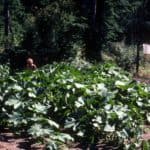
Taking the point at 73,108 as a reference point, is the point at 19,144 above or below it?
below

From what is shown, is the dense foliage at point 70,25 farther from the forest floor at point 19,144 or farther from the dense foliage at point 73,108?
the forest floor at point 19,144

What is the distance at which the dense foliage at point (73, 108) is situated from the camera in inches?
310

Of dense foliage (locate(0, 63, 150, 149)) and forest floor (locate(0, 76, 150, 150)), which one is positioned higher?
dense foliage (locate(0, 63, 150, 149))

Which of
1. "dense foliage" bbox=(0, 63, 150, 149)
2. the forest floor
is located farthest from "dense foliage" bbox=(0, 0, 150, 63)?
the forest floor

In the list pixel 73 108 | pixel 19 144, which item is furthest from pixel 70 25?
pixel 19 144

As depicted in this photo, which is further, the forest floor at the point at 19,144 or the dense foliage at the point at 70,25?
the dense foliage at the point at 70,25

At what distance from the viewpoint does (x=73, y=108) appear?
341 inches

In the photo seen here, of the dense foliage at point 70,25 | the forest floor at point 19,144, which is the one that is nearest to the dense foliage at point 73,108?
the forest floor at point 19,144

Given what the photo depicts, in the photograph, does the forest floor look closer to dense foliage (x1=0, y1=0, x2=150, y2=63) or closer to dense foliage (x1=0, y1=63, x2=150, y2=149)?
dense foliage (x1=0, y1=63, x2=150, y2=149)

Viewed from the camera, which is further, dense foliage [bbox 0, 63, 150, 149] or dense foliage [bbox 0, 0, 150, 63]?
dense foliage [bbox 0, 0, 150, 63]

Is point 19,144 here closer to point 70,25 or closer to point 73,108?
point 73,108

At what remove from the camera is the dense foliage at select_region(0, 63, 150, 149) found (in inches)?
310

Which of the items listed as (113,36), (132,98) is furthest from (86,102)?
(113,36)

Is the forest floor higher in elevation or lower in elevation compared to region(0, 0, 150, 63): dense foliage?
lower
